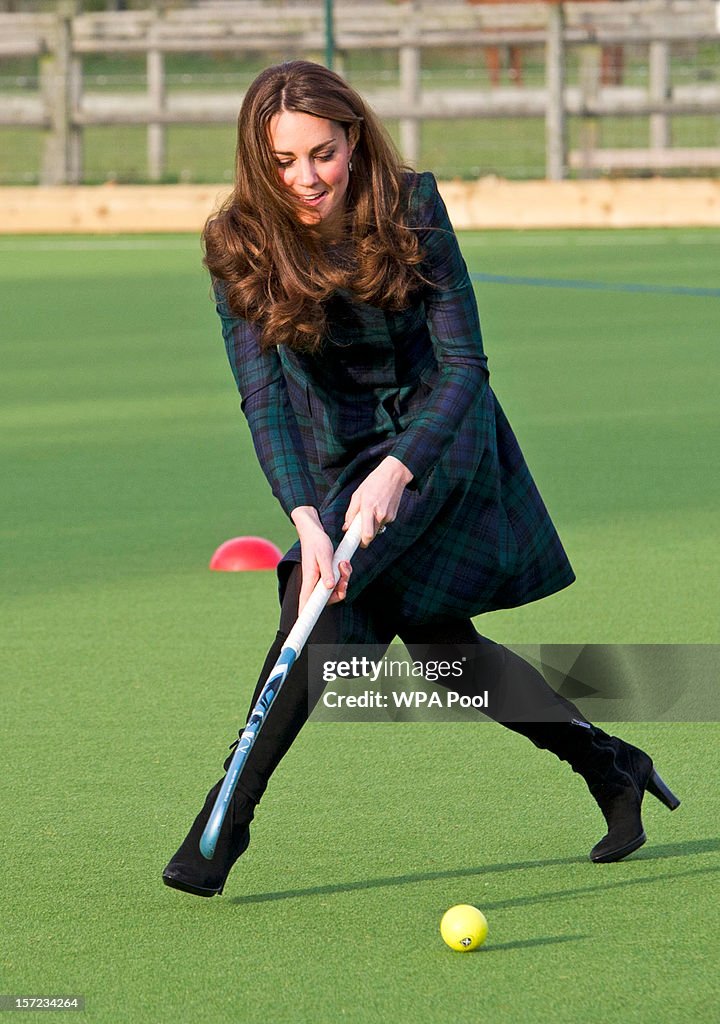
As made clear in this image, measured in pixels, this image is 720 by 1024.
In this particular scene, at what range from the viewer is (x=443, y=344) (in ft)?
11.0

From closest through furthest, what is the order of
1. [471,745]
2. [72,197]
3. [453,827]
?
[453,827] → [471,745] → [72,197]

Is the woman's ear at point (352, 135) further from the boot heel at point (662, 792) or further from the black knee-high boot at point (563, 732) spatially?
the boot heel at point (662, 792)

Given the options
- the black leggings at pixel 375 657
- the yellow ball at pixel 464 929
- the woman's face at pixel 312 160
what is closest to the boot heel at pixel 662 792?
the black leggings at pixel 375 657

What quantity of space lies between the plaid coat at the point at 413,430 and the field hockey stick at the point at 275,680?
8 centimetres

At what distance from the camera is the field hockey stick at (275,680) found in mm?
3262

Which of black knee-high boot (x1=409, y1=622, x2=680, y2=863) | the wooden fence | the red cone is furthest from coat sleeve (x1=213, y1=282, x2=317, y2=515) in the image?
the wooden fence

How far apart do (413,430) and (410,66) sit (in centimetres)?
2050

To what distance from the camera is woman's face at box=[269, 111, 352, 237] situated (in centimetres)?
321

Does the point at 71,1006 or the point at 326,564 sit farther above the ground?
the point at 326,564

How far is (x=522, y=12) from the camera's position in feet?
74.9

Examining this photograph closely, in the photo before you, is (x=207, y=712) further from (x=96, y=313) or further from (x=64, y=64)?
(x=64, y=64)

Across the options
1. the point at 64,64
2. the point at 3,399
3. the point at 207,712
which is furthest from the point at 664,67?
the point at 207,712

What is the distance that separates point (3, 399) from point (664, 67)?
15.5 metres

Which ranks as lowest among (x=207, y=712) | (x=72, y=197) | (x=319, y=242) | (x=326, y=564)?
(x=72, y=197)
